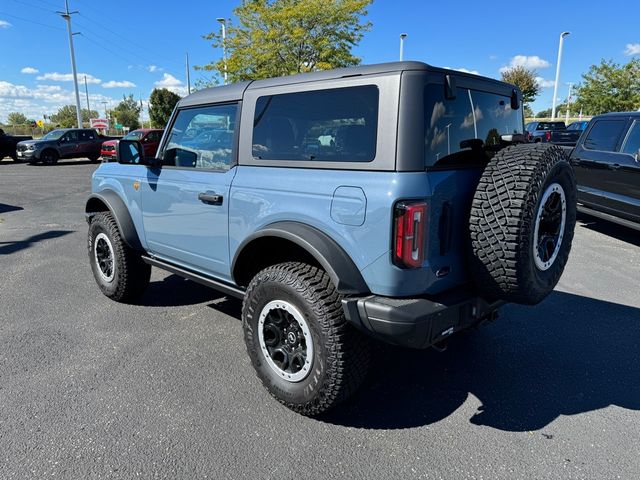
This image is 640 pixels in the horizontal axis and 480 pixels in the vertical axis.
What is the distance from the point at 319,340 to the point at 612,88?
105 feet

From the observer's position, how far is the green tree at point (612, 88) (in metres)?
26.2

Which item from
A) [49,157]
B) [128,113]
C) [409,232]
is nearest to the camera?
[409,232]

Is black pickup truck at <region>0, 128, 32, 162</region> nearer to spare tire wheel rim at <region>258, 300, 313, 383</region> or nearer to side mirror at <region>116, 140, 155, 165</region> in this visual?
side mirror at <region>116, 140, 155, 165</region>

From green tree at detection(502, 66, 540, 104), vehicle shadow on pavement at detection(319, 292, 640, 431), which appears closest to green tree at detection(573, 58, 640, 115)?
green tree at detection(502, 66, 540, 104)

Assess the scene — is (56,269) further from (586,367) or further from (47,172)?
Answer: (47,172)

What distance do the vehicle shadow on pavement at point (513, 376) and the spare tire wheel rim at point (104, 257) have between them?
274 centimetres

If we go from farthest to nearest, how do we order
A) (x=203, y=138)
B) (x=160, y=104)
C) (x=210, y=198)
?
(x=160, y=104) → (x=203, y=138) → (x=210, y=198)

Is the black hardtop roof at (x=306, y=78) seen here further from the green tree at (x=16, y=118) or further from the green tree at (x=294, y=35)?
the green tree at (x=16, y=118)

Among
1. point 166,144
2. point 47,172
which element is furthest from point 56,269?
point 47,172

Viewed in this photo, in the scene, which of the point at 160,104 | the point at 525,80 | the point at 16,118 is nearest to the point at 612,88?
the point at 525,80

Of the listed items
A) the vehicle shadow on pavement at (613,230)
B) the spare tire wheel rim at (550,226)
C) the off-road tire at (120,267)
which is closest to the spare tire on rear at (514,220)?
the spare tire wheel rim at (550,226)

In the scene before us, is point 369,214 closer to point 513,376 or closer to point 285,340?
point 285,340

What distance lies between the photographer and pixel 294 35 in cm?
1691

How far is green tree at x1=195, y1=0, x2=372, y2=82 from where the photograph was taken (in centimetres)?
1692
